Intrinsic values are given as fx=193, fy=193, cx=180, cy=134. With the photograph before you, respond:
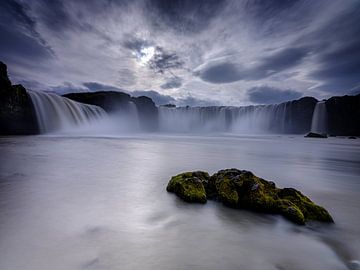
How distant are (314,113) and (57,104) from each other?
A: 49.7 meters

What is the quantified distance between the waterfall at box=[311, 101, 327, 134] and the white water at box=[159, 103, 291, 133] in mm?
5720

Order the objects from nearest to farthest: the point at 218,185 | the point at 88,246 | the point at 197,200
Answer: the point at 88,246 < the point at 197,200 < the point at 218,185

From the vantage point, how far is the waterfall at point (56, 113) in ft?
70.4

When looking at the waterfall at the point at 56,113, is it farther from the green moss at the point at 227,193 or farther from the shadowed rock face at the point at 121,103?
the green moss at the point at 227,193

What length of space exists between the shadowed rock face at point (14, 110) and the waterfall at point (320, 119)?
51.3m

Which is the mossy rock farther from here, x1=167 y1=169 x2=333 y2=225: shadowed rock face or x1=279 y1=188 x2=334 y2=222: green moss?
x1=279 y1=188 x2=334 y2=222: green moss

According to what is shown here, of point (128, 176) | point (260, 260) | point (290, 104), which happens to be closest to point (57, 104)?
point (128, 176)

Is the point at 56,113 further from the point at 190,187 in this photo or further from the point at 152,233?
the point at 152,233

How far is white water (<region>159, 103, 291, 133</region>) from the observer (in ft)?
160

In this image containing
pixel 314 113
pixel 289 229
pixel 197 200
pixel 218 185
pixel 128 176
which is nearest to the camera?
pixel 289 229

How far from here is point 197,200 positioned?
3414 millimetres

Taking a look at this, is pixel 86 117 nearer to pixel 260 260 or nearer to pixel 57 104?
pixel 57 104

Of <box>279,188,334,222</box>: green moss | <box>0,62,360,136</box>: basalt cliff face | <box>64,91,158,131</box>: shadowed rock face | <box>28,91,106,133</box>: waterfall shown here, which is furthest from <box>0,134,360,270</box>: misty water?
<box>64,91,158,131</box>: shadowed rock face

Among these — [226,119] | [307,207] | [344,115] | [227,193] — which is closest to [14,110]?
[227,193]
